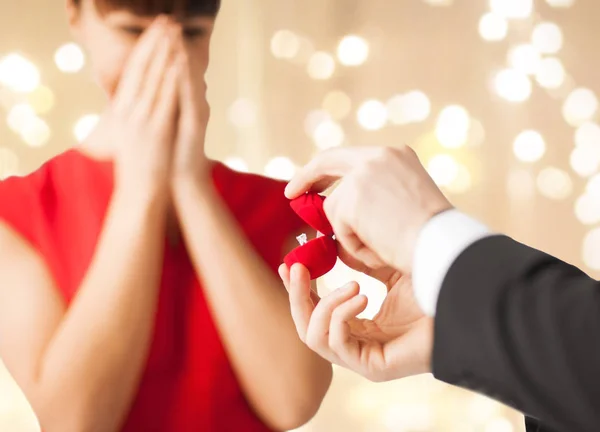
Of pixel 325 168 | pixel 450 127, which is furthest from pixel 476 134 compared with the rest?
pixel 325 168

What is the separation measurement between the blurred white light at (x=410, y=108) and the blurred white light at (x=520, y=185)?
0.70 feet

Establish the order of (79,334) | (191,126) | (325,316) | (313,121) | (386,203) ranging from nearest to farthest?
(386,203) → (325,316) → (79,334) → (191,126) → (313,121)

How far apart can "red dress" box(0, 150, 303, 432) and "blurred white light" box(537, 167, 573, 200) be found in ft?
2.34

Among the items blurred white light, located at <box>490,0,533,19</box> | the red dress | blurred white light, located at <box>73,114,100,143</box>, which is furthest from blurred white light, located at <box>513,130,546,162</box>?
blurred white light, located at <box>73,114,100,143</box>

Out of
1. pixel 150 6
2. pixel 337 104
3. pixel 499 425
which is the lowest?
pixel 499 425

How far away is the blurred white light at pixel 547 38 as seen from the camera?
1181 millimetres

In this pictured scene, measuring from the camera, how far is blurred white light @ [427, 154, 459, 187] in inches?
45.5

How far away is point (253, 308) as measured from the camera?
99cm

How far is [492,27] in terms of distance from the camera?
1170mm

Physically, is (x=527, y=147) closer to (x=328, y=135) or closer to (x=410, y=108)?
(x=410, y=108)

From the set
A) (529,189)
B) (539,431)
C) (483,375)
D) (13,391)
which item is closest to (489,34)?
(529,189)

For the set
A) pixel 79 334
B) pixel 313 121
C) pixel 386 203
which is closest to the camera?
pixel 386 203

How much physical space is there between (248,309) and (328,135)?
0.36 m

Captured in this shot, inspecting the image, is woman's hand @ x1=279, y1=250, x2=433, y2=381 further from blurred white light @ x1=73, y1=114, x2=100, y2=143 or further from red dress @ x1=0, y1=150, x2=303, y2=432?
blurred white light @ x1=73, y1=114, x2=100, y2=143
